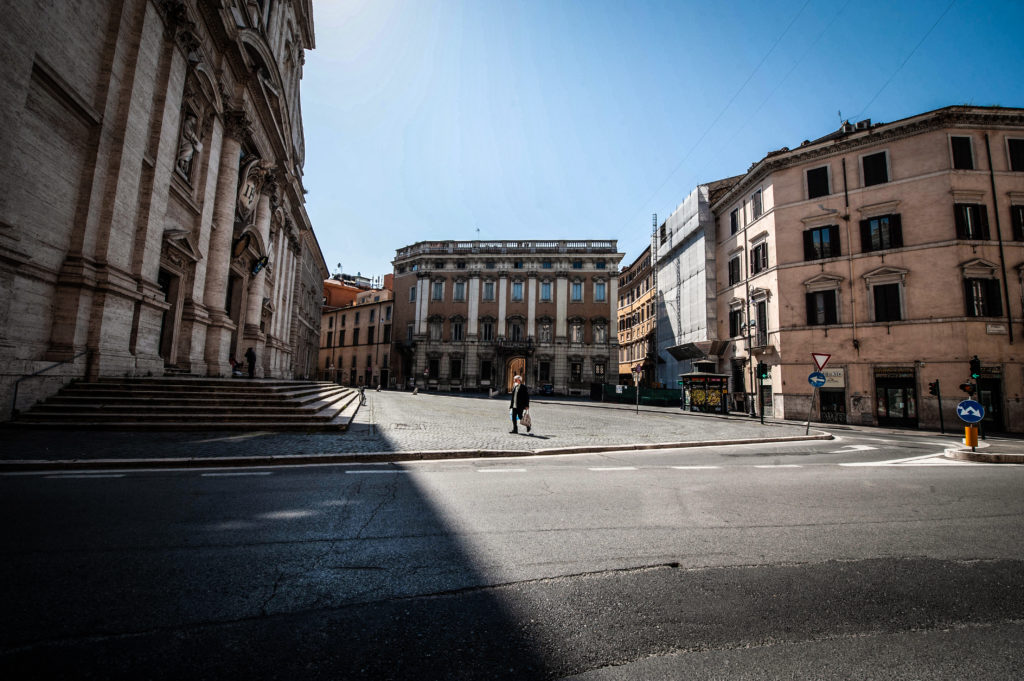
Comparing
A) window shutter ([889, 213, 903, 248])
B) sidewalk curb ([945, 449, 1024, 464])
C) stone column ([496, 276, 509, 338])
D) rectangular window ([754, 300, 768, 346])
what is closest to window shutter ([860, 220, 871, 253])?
window shutter ([889, 213, 903, 248])

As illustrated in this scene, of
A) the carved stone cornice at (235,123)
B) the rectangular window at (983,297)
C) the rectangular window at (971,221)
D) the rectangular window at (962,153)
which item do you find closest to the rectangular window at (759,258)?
the rectangular window at (971,221)

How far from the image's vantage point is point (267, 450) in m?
7.82

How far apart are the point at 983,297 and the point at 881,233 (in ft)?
16.3

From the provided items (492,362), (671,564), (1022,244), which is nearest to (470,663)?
(671,564)

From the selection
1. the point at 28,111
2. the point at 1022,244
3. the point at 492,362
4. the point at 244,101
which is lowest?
the point at 492,362

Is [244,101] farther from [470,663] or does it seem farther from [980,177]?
[980,177]

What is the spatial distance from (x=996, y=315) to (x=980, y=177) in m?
6.57

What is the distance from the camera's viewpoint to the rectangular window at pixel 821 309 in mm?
23125

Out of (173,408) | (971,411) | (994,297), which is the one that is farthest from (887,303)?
(173,408)

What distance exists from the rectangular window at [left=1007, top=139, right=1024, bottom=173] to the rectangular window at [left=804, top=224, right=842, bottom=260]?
24.1 feet

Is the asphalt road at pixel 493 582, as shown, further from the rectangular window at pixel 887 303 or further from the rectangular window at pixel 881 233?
the rectangular window at pixel 881 233

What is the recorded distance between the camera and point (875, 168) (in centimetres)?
2275

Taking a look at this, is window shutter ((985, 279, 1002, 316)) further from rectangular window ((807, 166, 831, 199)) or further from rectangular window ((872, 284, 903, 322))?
rectangular window ((807, 166, 831, 199))

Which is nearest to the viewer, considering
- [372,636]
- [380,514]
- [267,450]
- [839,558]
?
[372,636]
